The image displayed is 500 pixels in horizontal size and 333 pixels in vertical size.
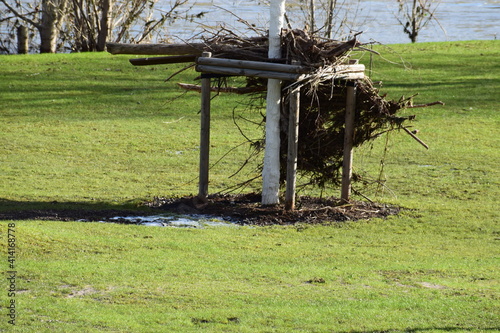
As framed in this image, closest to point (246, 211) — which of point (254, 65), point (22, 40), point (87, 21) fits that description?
point (254, 65)

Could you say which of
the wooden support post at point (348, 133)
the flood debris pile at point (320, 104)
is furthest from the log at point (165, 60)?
the wooden support post at point (348, 133)

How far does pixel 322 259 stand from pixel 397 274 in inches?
38.3

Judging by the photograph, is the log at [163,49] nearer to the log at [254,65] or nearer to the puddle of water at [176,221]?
the log at [254,65]

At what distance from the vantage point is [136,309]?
628 centimetres

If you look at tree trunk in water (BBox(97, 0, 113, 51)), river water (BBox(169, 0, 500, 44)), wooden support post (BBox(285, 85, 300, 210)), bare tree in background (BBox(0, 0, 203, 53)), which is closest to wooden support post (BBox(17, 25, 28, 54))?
bare tree in background (BBox(0, 0, 203, 53))

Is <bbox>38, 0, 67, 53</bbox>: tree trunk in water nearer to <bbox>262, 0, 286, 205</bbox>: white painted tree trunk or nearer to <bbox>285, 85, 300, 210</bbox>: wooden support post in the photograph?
<bbox>262, 0, 286, 205</bbox>: white painted tree trunk

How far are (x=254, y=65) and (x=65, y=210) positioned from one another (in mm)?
3318

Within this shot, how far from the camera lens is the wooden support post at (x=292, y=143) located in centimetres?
1065

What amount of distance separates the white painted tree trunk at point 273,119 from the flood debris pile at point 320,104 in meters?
0.13

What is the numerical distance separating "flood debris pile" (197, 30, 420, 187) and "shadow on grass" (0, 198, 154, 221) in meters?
2.30

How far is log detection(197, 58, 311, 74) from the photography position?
1033 centimetres

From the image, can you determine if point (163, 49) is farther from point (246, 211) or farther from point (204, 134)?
point (246, 211)

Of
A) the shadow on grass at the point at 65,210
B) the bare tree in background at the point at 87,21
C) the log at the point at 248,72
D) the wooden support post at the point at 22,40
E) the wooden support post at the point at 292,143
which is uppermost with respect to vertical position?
the bare tree in background at the point at 87,21

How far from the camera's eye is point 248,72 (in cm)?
1069
